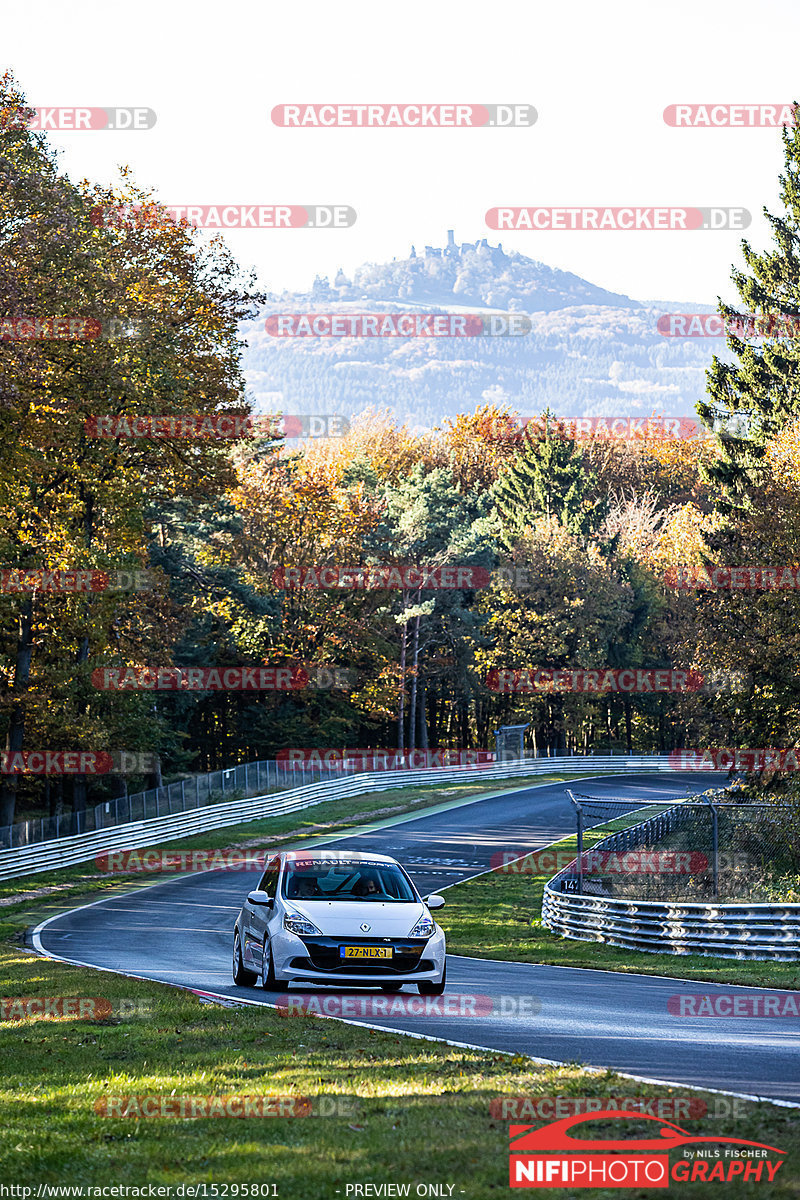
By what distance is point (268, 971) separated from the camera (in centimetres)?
1351

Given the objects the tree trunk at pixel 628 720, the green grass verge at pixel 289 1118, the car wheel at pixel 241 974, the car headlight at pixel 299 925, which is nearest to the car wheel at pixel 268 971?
the car headlight at pixel 299 925

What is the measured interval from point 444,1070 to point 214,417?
29460mm

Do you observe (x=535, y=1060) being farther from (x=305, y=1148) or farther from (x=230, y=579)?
(x=230, y=579)

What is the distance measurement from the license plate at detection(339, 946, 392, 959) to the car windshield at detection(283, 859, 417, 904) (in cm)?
90

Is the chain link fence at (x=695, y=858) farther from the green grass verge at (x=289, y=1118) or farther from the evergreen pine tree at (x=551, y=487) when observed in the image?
the evergreen pine tree at (x=551, y=487)

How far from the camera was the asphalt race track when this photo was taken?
951 cm

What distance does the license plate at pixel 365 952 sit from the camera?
12.9 metres

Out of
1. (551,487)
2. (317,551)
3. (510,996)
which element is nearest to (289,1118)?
(510,996)

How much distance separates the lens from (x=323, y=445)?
10088 centimetres

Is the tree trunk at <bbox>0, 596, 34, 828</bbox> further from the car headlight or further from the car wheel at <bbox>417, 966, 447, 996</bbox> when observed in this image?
the car wheel at <bbox>417, 966, 447, 996</bbox>

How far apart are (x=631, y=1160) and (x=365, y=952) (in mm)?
6968

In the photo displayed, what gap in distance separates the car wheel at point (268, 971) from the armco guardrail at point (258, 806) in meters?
21.7

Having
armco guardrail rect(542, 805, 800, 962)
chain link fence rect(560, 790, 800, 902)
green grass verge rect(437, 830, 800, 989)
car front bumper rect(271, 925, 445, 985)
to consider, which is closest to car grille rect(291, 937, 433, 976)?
car front bumper rect(271, 925, 445, 985)

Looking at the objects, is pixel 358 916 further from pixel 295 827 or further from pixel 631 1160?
pixel 295 827
